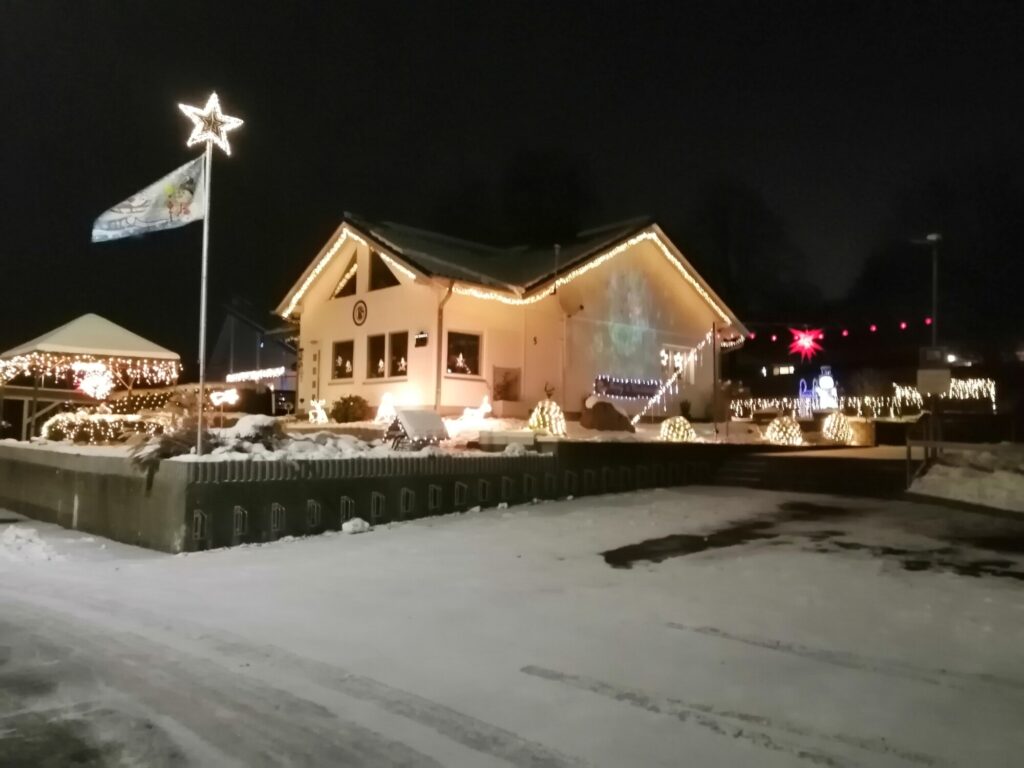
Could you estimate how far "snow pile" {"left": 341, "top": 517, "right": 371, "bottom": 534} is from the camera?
39.6 ft

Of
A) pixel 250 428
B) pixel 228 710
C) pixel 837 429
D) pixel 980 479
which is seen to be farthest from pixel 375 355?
pixel 228 710

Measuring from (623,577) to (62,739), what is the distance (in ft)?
17.6

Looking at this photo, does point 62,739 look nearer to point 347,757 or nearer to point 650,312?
point 347,757

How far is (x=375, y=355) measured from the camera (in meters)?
23.7

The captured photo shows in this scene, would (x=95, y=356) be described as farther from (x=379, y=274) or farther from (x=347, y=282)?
(x=347, y=282)

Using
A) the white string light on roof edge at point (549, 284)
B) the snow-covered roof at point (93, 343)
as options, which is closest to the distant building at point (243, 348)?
the white string light on roof edge at point (549, 284)

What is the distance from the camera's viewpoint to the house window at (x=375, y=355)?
2345cm

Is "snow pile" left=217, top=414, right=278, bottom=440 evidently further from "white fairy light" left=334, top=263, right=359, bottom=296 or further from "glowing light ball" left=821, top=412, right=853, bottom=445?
"glowing light ball" left=821, top=412, right=853, bottom=445

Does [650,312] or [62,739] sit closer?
[62,739]

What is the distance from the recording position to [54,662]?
6203mm

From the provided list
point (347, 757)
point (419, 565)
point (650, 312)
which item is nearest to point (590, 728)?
point (347, 757)

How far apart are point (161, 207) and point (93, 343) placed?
303 inches

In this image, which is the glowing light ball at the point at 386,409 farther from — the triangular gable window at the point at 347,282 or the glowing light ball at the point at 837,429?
the glowing light ball at the point at 837,429

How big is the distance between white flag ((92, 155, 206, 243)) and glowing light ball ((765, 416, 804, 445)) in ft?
49.9
